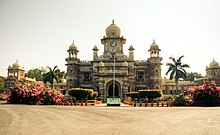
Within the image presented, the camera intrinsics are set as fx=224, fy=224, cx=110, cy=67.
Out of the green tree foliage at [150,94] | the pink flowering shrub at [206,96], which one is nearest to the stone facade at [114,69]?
the green tree foliage at [150,94]

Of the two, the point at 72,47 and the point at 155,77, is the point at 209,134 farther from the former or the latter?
the point at 72,47

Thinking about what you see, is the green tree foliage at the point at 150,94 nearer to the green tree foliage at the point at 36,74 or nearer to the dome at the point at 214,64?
the dome at the point at 214,64

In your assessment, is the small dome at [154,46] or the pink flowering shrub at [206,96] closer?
the pink flowering shrub at [206,96]

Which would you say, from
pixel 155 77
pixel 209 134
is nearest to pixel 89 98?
pixel 155 77

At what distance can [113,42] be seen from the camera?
2207 inches

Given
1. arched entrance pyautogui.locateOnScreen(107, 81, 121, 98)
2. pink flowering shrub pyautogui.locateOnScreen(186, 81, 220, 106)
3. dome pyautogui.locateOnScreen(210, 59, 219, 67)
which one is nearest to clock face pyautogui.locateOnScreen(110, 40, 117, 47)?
arched entrance pyautogui.locateOnScreen(107, 81, 121, 98)

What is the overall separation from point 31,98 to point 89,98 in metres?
11.0

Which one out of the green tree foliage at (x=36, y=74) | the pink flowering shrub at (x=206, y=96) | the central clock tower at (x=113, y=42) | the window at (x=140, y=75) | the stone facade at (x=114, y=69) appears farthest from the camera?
the green tree foliage at (x=36, y=74)

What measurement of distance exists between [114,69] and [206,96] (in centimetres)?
2285

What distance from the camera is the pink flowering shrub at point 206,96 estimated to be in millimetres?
27938

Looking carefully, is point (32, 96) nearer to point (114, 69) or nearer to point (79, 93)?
point (79, 93)

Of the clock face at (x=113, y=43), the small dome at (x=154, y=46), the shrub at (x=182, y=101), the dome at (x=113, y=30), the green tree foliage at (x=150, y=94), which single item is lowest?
the shrub at (x=182, y=101)

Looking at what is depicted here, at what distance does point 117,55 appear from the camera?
54.8 meters

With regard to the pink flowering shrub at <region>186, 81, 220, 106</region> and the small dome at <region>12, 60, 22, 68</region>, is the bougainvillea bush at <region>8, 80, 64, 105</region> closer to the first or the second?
the pink flowering shrub at <region>186, 81, 220, 106</region>
